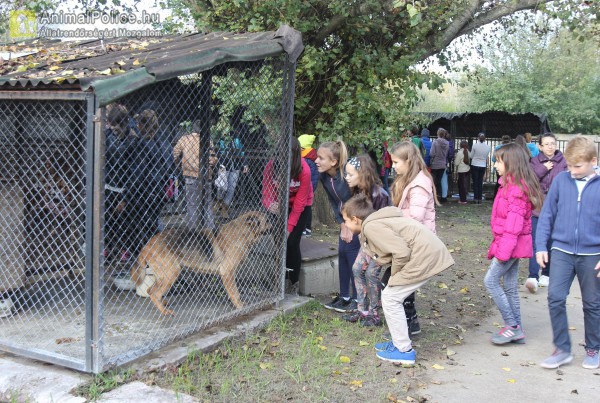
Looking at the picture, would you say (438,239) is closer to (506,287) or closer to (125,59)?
(506,287)

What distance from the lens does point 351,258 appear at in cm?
582

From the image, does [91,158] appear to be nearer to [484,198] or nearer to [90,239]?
[90,239]

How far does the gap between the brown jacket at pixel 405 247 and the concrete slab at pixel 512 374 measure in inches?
30.6

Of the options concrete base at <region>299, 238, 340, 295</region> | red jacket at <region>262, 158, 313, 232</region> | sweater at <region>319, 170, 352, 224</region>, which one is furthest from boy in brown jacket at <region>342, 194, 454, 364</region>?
concrete base at <region>299, 238, 340, 295</region>

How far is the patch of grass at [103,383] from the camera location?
12.8 feet

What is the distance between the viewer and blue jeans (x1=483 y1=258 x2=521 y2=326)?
17.0ft

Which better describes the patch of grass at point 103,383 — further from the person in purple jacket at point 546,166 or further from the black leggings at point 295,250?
the person in purple jacket at point 546,166

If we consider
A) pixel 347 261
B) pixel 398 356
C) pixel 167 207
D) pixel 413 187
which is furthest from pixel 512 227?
pixel 167 207

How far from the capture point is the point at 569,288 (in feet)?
15.5

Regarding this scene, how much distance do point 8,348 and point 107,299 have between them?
57.4 inches

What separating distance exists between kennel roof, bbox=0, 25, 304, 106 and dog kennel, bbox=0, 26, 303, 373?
23 millimetres

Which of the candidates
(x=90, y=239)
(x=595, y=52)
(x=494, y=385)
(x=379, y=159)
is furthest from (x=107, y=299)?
(x=595, y=52)

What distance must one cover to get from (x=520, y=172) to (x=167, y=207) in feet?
9.72

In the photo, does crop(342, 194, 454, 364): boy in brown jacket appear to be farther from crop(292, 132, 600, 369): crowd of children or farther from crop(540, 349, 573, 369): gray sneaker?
crop(540, 349, 573, 369): gray sneaker
